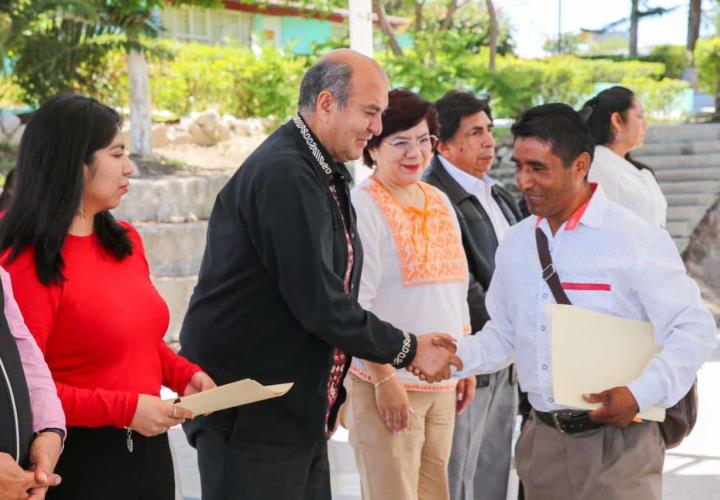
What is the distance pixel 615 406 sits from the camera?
118 inches

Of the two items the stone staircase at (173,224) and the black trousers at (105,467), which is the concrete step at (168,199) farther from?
the black trousers at (105,467)

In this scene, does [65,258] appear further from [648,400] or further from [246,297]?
[648,400]

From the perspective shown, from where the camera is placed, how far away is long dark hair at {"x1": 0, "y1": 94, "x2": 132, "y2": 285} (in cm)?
289

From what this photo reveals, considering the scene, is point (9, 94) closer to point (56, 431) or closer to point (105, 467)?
point (105, 467)

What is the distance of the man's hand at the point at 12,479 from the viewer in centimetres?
238

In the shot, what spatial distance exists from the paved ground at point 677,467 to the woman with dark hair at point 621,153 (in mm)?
1433

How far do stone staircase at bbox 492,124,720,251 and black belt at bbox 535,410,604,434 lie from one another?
10.8m

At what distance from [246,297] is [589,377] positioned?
3.30 feet

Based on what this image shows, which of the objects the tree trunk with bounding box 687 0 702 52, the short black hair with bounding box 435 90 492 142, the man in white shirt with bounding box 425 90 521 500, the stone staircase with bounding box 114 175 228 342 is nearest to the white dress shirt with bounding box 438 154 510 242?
the man in white shirt with bounding box 425 90 521 500

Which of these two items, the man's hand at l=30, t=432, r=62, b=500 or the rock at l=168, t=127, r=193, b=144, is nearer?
the man's hand at l=30, t=432, r=62, b=500

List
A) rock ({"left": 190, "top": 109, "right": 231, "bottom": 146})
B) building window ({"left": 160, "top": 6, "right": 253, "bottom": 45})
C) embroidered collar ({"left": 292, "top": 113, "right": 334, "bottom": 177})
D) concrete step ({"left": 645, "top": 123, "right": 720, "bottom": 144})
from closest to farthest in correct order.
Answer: embroidered collar ({"left": 292, "top": 113, "right": 334, "bottom": 177}), concrete step ({"left": 645, "top": 123, "right": 720, "bottom": 144}), rock ({"left": 190, "top": 109, "right": 231, "bottom": 146}), building window ({"left": 160, "top": 6, "right": 253, "bottom": 45})

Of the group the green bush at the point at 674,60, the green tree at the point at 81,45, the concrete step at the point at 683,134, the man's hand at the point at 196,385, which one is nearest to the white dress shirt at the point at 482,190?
the man's hand at the point at 196,385

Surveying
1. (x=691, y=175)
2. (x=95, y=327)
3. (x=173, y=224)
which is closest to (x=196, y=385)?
(x=95, y=327)

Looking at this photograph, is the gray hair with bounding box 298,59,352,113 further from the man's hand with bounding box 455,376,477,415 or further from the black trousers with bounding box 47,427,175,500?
the man's hand with bounding box 455,376,477,415
